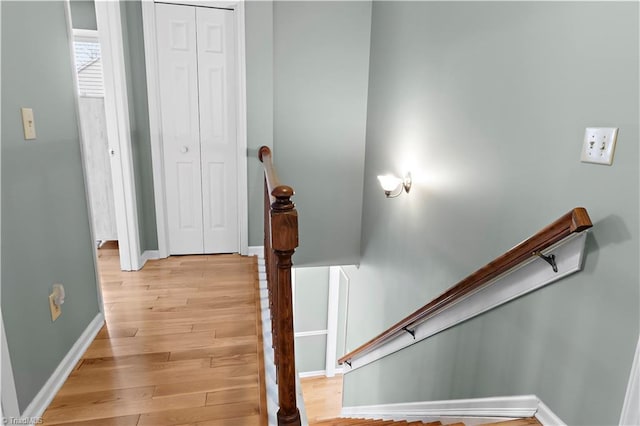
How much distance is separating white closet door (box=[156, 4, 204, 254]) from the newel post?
6.96ft

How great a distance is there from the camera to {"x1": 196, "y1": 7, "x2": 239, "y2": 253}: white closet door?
2.90 metres

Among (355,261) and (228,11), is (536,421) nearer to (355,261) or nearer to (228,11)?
(355,261)

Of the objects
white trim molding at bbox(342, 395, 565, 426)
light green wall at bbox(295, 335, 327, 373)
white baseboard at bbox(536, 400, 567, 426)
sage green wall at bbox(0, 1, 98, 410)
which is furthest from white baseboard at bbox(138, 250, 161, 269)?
light green wall at bbox(295, 335, 327, 373)

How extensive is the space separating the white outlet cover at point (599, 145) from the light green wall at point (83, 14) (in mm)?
3498

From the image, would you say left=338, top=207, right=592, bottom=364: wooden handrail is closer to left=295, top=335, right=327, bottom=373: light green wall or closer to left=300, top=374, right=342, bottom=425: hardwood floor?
left=300, top=374, right=342, bottom=425: hardwood floor

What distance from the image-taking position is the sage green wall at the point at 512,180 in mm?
1316

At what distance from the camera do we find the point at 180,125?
300 cm

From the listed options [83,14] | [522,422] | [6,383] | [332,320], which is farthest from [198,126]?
[332,320]

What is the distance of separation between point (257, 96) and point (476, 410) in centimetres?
261

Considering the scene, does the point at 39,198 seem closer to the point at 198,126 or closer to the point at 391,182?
the point at 198,126

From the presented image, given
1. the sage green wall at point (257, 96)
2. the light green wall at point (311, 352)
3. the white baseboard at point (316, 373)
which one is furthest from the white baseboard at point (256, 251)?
the white baseboard at point (316, 373)

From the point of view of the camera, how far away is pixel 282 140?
345 centimetres

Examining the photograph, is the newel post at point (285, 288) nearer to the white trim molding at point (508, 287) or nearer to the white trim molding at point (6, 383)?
the white trim molding at point (6, 383)

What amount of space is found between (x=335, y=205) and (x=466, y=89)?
1876mm
